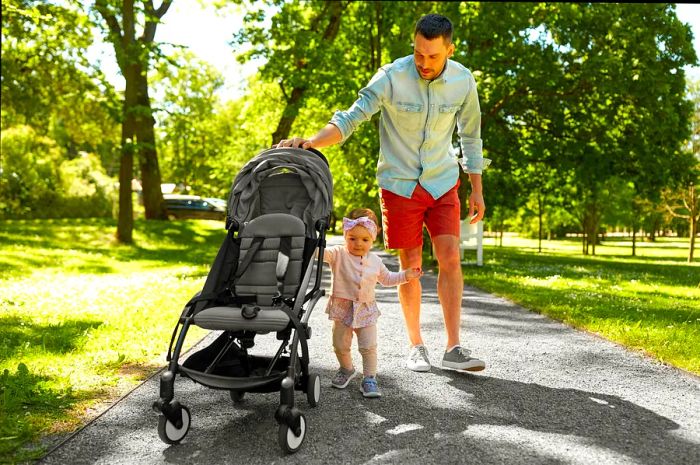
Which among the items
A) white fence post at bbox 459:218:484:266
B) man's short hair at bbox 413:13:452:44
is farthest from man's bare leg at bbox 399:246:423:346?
white fence post at bbox 459:218:484:266

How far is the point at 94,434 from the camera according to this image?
3.76m

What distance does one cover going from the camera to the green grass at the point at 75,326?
4203mm

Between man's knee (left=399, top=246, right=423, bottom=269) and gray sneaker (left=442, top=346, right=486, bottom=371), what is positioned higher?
man's knee (left=399, top=246, right=423, bottom=269)

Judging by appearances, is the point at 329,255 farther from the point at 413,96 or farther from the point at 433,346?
the point at 433,346

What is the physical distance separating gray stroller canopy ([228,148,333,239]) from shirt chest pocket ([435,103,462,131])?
35.9 inches

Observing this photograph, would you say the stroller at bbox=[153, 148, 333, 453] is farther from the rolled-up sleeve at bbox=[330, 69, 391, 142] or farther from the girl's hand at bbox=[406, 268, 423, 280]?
the girl's hand at bbox=[406, 268, 423, 280]

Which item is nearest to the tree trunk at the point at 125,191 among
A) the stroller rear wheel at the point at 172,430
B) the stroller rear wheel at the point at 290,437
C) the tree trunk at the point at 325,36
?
the tree trunk at the point at 325,36

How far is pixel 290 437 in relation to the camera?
11.3ft

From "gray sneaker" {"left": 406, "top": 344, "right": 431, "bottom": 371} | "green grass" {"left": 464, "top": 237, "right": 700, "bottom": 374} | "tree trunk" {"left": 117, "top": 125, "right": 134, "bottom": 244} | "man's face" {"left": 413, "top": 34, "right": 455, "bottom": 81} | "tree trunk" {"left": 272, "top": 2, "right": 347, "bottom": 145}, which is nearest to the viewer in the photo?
"man's face" {"left": 413, "top": 34, "right": 455, "bottom": 81}

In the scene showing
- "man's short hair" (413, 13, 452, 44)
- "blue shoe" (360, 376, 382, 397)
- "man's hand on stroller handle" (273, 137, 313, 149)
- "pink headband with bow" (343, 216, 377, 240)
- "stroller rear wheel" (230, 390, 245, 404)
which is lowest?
"stroller rear wheel" (230, 390, 245, 404)

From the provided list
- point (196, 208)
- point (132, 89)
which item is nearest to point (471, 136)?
point (132, 89)

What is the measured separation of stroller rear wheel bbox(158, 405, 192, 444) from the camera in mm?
3506

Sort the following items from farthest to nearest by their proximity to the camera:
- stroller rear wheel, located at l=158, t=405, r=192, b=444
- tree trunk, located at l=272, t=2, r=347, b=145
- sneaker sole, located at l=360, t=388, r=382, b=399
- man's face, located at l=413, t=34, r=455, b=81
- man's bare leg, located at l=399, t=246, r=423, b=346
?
tree trunk, located at l=272, t=2, r=347, b=145 → man's bare leg, located at l=399, t=246, r=423, b=346 → man's face, located at l=413, t=34, r=455, b=81 → sneaker sole, located at l=360, t=388, r=382, b=399 → stroller rear wheel, located at l=158, t=405, r=192, b=444

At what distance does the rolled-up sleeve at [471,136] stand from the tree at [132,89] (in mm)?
12459
